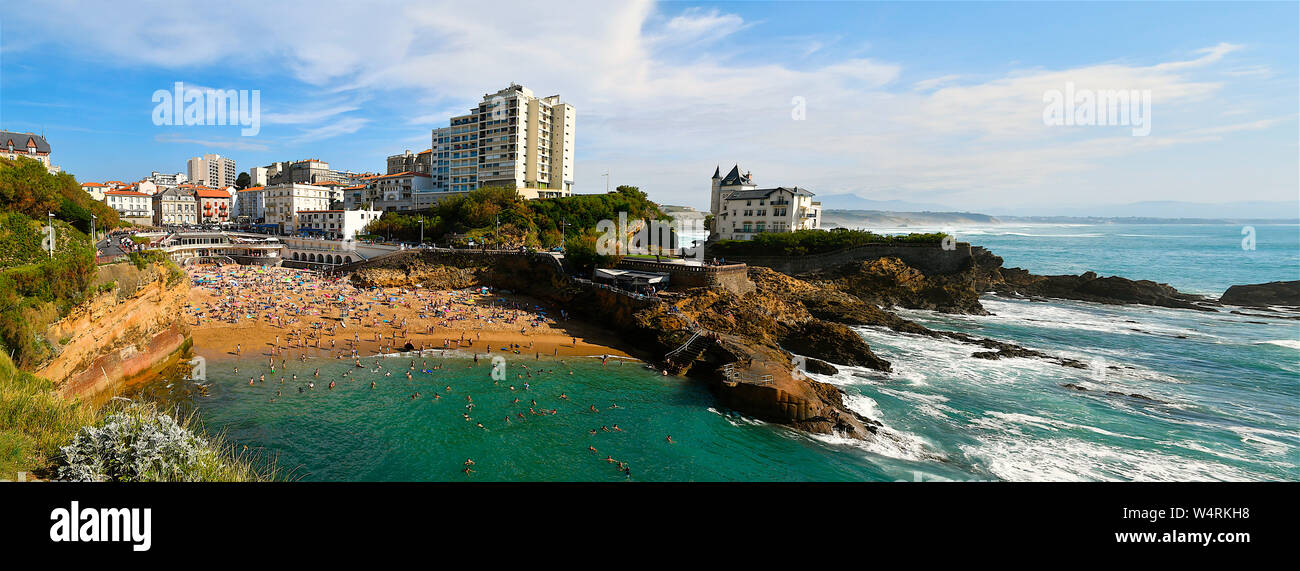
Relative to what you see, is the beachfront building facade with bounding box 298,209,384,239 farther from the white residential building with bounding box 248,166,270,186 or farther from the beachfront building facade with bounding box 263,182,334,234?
the white residential building with bounding box 248,166,270,186

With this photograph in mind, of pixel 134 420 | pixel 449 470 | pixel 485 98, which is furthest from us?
pixel 485 98

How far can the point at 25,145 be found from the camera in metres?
70.5

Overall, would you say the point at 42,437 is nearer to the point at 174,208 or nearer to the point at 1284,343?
the point at 1284,343

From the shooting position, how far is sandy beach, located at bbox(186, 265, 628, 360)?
31047mm

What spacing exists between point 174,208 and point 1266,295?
172354 mm

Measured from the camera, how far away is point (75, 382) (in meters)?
19.3

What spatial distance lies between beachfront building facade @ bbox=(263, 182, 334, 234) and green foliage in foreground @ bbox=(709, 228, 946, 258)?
80.6 metres

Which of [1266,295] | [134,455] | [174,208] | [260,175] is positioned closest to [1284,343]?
[1266,295]

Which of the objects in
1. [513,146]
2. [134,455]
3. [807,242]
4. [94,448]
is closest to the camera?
[94,448]

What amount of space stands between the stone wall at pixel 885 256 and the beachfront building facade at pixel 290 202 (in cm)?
8375

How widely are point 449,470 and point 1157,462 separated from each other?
84.4ft

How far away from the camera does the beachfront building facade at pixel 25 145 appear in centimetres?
6869
